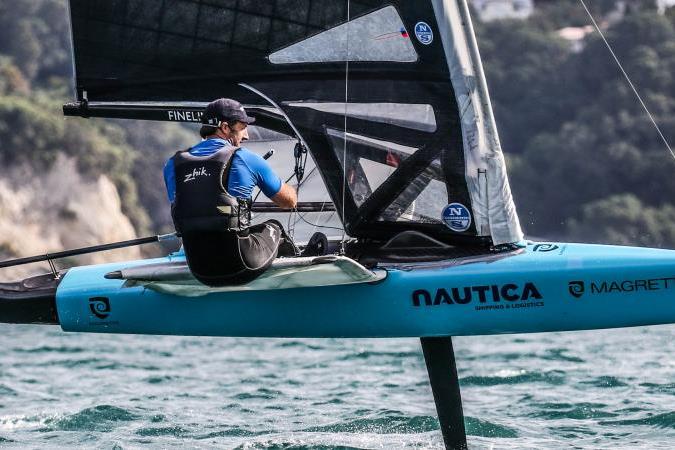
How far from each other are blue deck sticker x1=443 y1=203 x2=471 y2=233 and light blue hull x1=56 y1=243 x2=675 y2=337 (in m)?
0.23

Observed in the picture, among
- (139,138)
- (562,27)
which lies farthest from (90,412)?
(562,27)

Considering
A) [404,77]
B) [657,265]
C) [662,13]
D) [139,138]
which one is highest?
[662,13]

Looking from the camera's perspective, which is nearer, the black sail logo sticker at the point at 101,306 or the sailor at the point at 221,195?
the sailor at the point at 221,195

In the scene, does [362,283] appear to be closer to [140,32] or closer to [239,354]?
[140,32]

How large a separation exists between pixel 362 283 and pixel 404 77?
91 cm

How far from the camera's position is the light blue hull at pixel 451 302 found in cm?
523

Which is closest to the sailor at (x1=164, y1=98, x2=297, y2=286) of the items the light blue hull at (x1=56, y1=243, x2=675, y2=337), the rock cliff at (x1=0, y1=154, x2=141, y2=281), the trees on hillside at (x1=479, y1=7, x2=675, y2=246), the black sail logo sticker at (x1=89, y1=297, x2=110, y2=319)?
the light blue hull at (x1=56, y1=243, x2=675, y2=337)

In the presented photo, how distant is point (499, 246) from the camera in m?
5.57

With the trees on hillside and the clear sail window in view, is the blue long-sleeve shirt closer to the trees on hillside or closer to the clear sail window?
the clear sail window

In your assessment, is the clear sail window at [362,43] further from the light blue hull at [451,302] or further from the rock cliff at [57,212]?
the rock cliff at [57,212]

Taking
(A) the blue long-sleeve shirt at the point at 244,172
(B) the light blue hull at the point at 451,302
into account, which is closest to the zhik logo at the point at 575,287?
(B) the light blue hull at the point at 451,302

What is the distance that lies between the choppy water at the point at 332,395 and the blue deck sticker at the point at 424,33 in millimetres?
1807

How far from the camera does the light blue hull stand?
5234 mm

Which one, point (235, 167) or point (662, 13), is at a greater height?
point (662, 13)
